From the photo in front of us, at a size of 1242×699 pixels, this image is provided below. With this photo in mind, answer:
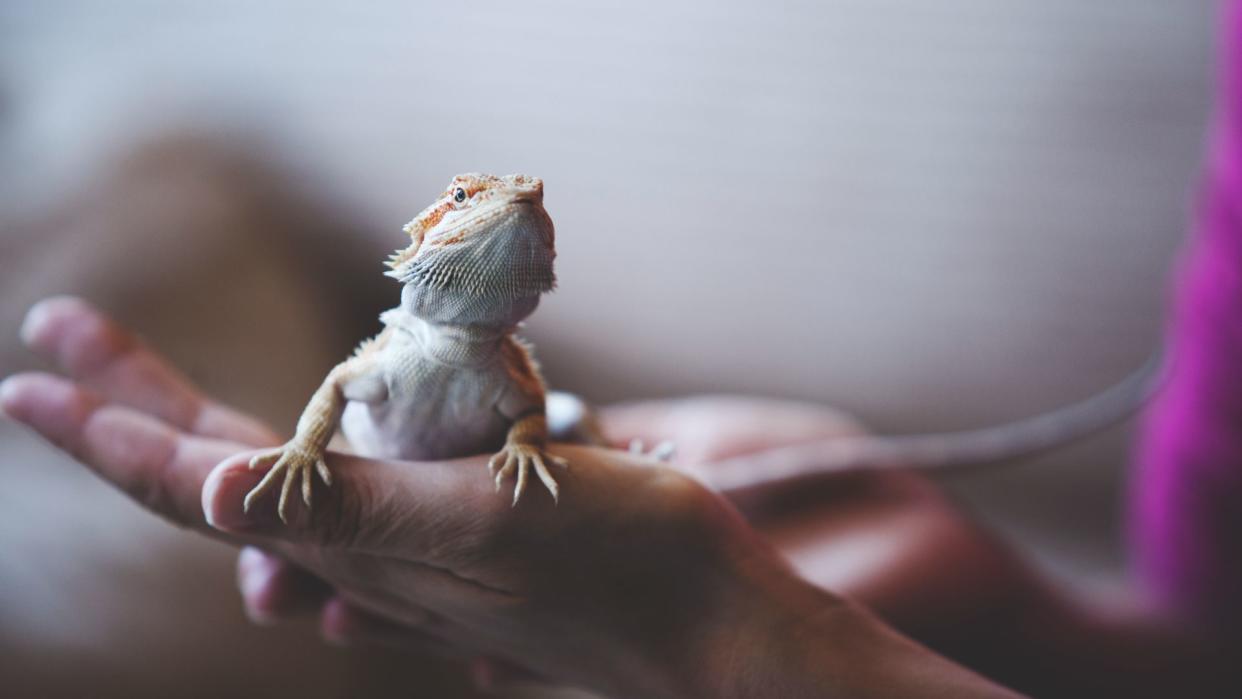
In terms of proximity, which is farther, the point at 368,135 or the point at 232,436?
the point at 368,135

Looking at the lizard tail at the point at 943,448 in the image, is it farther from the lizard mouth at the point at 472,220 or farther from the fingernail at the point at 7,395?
the fingernail at the point at 7,395

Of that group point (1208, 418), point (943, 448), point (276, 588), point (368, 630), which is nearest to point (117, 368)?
point (276, 588)

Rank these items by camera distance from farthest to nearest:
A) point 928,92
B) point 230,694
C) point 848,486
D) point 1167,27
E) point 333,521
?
point 928,92
point 1167,27
point 848,486
point 230,694
point 333,521

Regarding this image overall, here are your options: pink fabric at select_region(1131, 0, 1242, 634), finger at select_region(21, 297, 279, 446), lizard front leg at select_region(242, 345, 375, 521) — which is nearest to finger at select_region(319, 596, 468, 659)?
finger at select_region(21, 297, 279, 446)

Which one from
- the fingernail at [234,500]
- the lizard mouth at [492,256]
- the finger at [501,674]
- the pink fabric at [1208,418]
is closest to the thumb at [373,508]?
the fingernail at [234,500]

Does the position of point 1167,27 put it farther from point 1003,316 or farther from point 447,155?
point 447,155

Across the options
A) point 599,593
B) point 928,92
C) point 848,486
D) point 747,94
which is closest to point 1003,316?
point 928,92

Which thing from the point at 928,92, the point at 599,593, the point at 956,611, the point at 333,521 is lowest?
the point at 956,611
